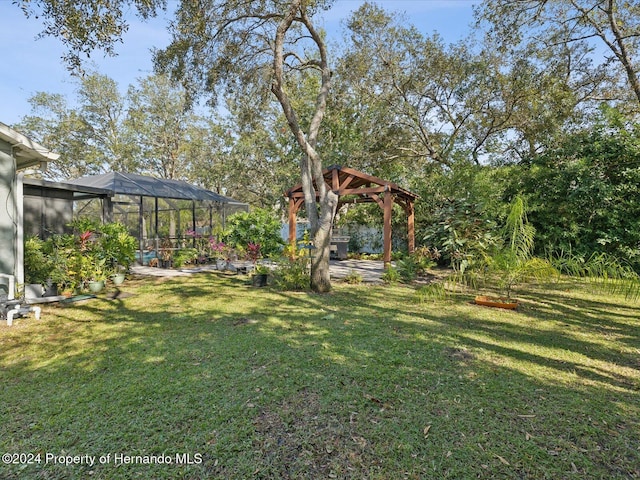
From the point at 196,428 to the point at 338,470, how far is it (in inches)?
39.8

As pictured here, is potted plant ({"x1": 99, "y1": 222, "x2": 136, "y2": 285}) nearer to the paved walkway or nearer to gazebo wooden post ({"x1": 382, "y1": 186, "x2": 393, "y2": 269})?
the paved walkway

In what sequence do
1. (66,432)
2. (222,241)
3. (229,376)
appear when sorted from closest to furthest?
(66,432) → (229,376) → (222,241)

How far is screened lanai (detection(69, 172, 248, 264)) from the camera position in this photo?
10625 mm

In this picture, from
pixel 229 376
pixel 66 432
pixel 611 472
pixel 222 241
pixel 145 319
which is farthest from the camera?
pixel 222 241

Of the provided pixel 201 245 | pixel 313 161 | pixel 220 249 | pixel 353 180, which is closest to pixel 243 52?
pixel 313 161

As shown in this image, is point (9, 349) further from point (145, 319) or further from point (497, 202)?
point (497, 202)

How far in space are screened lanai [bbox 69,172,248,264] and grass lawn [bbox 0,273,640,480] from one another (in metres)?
6.64

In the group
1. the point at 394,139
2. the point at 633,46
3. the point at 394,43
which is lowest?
the point at 394,139

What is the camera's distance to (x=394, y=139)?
51.4 feet

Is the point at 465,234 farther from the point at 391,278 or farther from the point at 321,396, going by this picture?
the point at 321,396

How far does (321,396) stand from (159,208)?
474 inches

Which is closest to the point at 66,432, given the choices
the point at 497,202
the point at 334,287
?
the point at 334,287

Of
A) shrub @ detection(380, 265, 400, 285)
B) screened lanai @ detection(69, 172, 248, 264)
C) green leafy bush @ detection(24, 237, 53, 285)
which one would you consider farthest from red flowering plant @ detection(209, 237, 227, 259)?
shrub @ detection(380, 265, 400, 285)

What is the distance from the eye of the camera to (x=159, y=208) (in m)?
12.7
